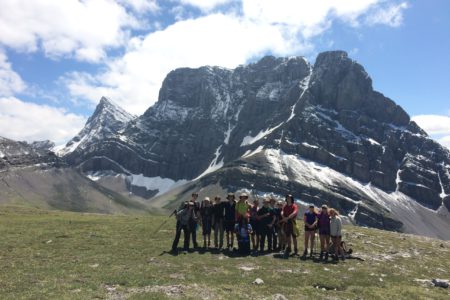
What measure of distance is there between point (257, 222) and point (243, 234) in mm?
2016

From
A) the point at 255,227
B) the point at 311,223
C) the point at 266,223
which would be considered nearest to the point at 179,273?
the point at 255,227

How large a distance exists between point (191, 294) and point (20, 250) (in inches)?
681

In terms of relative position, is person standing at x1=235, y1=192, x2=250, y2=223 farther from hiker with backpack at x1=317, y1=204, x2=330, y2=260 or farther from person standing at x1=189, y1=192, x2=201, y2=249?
hiker with backpack at x1=317, y1=204, x2=330, y2=260

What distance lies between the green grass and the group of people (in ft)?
7.38

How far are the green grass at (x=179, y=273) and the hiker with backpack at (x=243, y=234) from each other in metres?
1.55

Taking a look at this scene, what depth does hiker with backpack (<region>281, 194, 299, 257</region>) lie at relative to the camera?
32312 millimetres

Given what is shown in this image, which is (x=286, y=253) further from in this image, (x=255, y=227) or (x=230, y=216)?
(x=230, y=216)

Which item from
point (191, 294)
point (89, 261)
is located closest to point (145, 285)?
point (191, 294)

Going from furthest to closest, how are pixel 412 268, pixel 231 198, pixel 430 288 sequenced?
pixel 231 198
pixel 412 268
pixel 430 288

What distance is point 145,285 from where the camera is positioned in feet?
72.5

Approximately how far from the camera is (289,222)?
3275cm

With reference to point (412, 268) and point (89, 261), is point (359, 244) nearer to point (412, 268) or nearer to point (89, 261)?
point (412, 268)

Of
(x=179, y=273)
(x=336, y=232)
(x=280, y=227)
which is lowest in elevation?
(x=179, y=273)

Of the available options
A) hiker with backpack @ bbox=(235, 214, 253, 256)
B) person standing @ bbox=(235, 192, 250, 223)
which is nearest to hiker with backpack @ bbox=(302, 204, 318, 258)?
hiker with backpack @ bbox=(235, 214, 253, 256)
